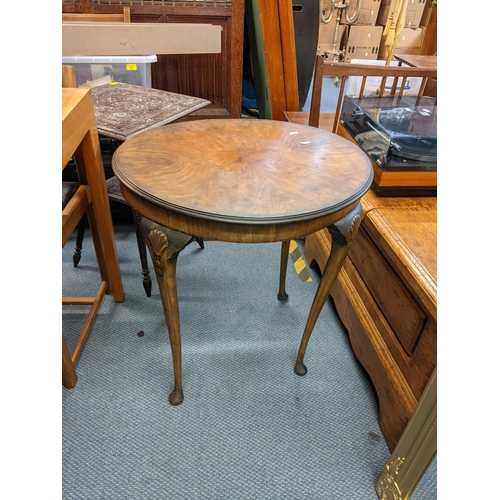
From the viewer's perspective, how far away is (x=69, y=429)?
1.05 metres

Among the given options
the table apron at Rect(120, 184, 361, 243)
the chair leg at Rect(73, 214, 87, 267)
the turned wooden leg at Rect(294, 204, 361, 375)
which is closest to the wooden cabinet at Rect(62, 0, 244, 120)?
the chair leg at Rect(73, 214, 87, 267)

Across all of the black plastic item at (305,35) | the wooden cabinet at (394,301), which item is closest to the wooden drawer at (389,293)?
the wooden cabinet at (394,301)

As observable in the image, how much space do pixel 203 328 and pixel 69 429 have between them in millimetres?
523

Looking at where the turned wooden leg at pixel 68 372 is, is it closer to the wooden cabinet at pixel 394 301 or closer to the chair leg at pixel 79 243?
the chair leg at pixel 79 243

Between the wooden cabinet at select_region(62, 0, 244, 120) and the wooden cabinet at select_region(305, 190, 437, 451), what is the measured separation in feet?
4.86

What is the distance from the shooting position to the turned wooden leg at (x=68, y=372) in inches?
42.8

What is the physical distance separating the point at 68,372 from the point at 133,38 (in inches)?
58.2

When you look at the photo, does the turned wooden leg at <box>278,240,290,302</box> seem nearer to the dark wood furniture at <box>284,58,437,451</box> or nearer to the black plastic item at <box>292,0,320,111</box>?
the dark wood furniture at <box>284,58,437,451</box>

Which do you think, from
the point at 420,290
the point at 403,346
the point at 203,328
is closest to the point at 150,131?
the point at 203,328

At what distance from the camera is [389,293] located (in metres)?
1.10

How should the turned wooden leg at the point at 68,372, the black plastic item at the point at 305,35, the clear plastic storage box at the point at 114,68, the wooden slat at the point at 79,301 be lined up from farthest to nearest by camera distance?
the black plastic item at the point at 305,35 < the clear plastic storage box at the point at 114,68 < the wooden slat at the point at 79,301 < the turned wooden leg at the point at 68,372

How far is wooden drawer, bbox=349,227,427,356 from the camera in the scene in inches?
38.9
